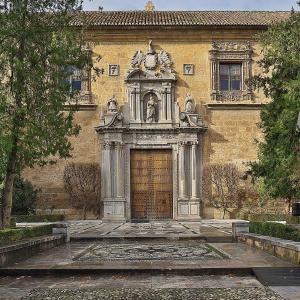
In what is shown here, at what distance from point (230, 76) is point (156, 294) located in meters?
18.8

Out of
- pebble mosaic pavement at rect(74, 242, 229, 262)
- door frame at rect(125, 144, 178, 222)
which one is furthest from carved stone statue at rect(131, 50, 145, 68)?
pebble mosaic pavement at rect(74, 242, 229, 262)

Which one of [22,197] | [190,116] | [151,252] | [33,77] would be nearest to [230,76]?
[190,116]

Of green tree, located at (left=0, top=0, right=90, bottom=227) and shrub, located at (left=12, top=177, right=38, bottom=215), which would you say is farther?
shrub, located at (left=12, top=177, right=38, bottom=215)

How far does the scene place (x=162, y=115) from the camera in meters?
23.5

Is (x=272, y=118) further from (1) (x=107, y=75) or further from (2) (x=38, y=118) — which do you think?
(1) (x=107, y=75)

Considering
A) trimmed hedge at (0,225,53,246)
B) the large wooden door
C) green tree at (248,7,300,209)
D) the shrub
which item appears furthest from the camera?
the large wooden door

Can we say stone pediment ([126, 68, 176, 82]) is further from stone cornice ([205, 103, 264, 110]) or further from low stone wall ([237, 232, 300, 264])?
low stone wall ([237, 232, 300, 264])

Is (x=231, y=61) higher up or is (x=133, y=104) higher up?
(x=231, y=61)

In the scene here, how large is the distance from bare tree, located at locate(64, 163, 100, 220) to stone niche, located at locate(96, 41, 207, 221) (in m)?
0.37

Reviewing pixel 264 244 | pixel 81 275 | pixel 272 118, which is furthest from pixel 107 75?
pixel 81 275

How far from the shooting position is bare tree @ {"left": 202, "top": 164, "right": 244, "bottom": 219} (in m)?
23.1

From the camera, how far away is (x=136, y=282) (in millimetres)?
7449

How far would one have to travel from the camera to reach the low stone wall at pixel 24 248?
866 centimetres

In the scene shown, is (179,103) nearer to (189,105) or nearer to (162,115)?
(189,105)
